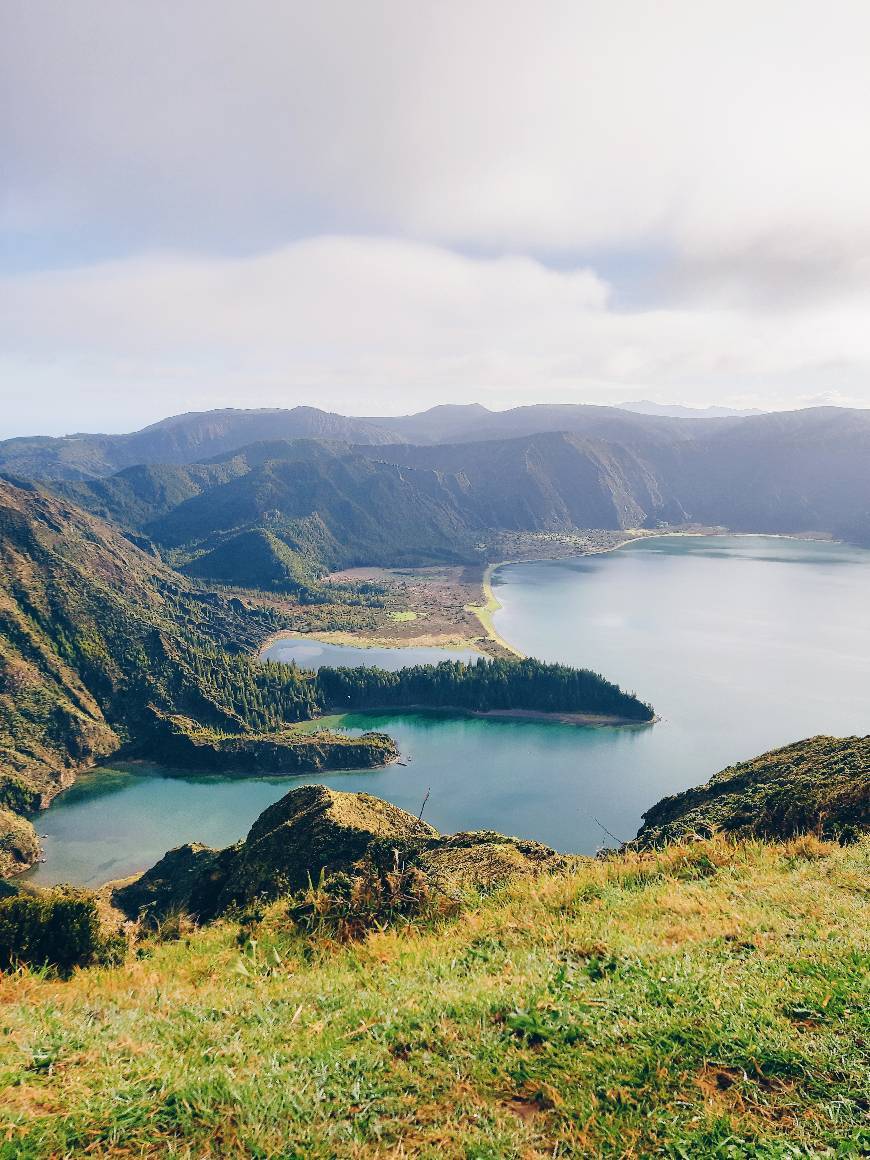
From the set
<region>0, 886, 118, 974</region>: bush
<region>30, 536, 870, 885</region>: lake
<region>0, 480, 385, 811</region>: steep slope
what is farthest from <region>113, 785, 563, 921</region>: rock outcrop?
<region>0, 480, 385, 811</region>: steep slope

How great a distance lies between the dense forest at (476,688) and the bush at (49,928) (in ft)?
229

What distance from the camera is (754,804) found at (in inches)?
850

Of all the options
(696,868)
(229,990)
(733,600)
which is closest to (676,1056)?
(229,990)

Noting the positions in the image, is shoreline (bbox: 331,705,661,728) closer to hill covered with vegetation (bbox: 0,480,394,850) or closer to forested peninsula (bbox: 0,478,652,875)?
forested peninsula (bbox: 0,478,652,875)

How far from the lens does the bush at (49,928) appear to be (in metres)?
19.8

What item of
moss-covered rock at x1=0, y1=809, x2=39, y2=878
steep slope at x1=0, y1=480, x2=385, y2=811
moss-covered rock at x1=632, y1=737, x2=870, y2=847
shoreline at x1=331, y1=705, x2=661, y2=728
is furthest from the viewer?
shoreline at x1=331, y1=705, x2=661, y2=728

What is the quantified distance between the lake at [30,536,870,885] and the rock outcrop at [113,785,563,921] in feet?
97.9

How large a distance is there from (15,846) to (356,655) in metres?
72.3

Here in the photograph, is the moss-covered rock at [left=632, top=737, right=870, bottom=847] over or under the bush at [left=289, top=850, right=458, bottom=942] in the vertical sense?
under

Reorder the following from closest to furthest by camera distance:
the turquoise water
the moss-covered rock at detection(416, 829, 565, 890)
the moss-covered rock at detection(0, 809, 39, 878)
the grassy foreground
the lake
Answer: the grassy foreground < the moss-covered rock at detection(416, 829, 565, 890) < the moss-covered rock at detection(0, 809, 39, 878) < the lake < the turquoise water

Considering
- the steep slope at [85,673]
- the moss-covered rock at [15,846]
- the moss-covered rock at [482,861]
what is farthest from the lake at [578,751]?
the moss-covered rock at [482,861]

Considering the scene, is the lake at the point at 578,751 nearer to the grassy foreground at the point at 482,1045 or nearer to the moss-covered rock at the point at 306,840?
the moss-covered rock at the point at 306,840

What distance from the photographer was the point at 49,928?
73.9 feet

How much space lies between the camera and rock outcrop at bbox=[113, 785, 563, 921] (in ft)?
59.8
